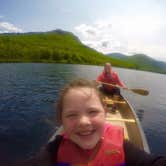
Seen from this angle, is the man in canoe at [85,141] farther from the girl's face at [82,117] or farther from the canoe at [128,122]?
the canoe at [128,122]

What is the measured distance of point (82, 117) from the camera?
2.04m

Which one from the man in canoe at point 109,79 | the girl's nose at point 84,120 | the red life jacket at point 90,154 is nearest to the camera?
the girl's nose at point 84,120

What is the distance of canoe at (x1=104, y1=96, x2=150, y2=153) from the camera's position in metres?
7.06

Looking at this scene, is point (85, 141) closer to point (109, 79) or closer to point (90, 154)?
point (90, 154)

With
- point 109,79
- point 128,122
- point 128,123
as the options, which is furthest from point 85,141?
point 109,79

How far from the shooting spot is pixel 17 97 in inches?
878

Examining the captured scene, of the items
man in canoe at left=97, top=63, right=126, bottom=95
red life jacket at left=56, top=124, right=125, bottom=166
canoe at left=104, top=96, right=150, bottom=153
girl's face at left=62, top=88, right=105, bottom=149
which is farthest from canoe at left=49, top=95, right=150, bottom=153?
girl's face at left=62, top=88, right=105, bottom=149

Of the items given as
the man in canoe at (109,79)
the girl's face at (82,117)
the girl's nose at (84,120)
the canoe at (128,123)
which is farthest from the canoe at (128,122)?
the girl's nose at (84,120)

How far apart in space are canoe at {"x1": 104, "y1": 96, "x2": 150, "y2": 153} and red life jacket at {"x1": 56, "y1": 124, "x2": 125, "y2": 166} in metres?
1.91

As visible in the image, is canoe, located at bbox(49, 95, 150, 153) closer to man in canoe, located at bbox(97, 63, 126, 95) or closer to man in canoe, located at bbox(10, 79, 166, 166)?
man in canoe, located at bbox(97, 63, 126, 95)

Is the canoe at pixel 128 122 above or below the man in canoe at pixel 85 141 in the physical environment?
below

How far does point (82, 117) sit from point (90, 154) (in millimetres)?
581

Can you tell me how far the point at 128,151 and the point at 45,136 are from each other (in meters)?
10.1

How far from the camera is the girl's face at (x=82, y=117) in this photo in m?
2.04
